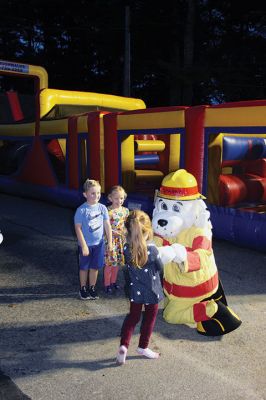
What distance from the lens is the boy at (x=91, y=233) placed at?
4500mm

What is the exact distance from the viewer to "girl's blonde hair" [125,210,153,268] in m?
3.37

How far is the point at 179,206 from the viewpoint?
3.94m

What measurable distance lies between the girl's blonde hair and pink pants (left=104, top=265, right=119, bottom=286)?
5.23 feet

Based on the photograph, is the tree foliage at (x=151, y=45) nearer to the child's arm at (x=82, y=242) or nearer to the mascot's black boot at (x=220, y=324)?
the child's arm at (x=82, y=242)

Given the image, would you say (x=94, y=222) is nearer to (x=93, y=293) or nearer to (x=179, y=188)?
(x=93, y=293)

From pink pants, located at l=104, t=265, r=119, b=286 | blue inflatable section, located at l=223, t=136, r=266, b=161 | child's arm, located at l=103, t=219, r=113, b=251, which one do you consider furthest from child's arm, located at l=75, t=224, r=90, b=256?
blue inflatable section, located at l=223, t=136, r=266, b=161

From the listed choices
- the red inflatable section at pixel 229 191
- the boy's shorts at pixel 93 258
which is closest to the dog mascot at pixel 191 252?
the boy's shorts at pixel 93 258

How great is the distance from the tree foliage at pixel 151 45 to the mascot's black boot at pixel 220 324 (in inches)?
780

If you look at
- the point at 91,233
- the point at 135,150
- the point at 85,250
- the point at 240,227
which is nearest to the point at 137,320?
the point at 85,250

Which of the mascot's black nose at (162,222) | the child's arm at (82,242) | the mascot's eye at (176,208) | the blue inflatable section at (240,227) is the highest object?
the mascot's eye at (176,208)

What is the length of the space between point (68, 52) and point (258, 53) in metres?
13.2

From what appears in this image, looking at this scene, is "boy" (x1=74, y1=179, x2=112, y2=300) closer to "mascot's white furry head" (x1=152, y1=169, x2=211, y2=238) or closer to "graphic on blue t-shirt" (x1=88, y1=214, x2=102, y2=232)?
"graphic on blue t-shirt" (x1=88, y1=214, x2=102, y2=232)

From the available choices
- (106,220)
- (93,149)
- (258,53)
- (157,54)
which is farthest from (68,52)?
(106,220)

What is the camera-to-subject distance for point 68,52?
30156mm
